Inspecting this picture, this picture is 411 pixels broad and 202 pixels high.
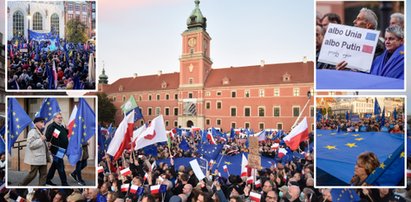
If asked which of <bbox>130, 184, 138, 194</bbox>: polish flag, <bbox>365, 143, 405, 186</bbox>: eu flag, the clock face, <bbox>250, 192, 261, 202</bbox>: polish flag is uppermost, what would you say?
the clock face

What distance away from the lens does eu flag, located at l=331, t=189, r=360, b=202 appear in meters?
3.77

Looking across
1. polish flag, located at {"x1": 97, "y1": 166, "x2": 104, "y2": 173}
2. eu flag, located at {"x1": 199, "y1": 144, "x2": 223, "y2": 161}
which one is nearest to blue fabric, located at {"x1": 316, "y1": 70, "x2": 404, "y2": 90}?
eu flag, located at {"x1": 199, "y1": 144, "x2": 223, "y2": 161}

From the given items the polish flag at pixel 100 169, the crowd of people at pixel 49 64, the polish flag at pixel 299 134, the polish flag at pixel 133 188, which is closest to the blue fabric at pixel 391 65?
the polish flag at pixel 299 134

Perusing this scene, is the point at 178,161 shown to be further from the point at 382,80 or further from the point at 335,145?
the point at 382,80

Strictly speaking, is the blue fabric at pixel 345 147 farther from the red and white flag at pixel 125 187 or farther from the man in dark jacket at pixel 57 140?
the man in dark jacket at pixel 57 140

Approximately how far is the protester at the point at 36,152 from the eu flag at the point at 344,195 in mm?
4029

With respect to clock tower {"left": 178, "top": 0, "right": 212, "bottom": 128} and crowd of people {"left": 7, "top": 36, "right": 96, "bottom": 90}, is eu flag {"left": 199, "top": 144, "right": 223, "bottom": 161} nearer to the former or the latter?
crowd of people {"left": 7, "top": 36, "right": 96, "bottom": 90}

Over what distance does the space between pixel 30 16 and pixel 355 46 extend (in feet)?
14.2

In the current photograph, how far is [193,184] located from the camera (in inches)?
163

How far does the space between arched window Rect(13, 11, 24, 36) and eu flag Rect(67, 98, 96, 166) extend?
1.22 m

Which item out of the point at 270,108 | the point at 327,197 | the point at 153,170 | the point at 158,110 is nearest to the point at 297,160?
the point at 327,197

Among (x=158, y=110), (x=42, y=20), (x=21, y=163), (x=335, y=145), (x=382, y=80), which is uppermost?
(x=42, y=20)

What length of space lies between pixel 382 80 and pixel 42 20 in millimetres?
4621

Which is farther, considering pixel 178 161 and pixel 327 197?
pixel 178 161
